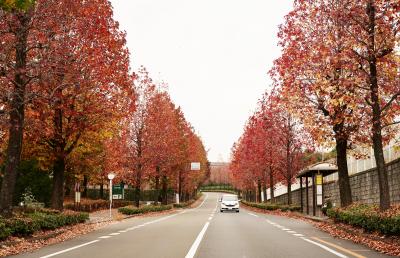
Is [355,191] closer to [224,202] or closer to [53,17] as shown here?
[224,202]

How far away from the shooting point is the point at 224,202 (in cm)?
4634

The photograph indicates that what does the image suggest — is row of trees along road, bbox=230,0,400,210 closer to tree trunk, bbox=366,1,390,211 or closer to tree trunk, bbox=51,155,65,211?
tree trunk, bbox=366,1,390,211

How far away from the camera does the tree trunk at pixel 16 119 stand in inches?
614

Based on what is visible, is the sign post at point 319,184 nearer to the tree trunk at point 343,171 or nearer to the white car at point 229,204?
the tree trunk at point 343,171

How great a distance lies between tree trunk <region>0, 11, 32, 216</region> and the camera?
15588 millimetres

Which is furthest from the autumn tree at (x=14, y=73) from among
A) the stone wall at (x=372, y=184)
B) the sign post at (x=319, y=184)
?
the sign post at (x=319, y=184)

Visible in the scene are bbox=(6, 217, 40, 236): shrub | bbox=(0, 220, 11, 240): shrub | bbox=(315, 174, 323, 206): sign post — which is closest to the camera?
bbox=(0, 220, 11, 240): shrub

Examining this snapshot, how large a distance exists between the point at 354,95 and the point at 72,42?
10.2 m

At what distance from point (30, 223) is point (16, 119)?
3.56 metres

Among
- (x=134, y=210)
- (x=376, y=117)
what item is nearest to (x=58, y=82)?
(x=376, y=117)

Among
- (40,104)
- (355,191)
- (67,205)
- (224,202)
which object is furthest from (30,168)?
(355,191)

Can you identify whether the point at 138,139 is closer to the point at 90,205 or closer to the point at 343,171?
the point at 90,205

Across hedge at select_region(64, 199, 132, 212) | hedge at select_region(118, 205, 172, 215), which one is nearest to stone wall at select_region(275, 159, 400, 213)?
hedge at select_region(118, 205, 172, 215)

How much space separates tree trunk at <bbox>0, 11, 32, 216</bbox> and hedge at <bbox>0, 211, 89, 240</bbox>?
2.69ft
